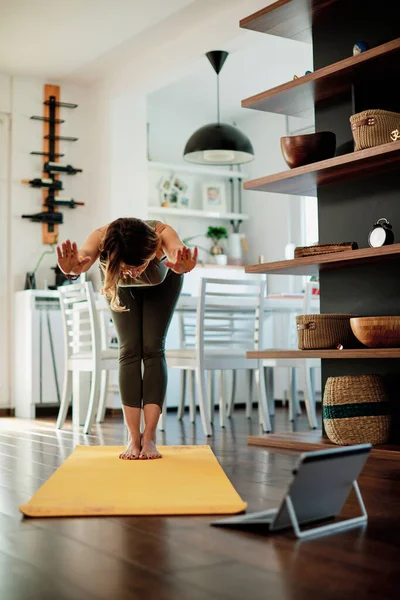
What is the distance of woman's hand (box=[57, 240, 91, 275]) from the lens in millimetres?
2672

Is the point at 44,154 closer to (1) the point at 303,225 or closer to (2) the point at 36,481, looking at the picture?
(1) the point at 303,225

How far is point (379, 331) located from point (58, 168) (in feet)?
13.5

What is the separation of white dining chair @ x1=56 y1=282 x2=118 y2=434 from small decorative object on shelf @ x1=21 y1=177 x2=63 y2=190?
1677 mm

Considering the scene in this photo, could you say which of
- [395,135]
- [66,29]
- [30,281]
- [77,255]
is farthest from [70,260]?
[30,281]

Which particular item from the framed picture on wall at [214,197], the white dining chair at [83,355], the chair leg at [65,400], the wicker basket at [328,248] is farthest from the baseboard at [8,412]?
the wicker basket at [328,248]

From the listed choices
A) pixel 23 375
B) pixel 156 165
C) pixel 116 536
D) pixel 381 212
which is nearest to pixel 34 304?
pixel 23 375

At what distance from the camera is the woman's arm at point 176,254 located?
2.74 m

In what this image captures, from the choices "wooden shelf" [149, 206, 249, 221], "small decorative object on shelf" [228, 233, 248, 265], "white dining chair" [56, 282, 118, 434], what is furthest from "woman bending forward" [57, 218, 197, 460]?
"small decorative object on shelf" [228, 233, 248, 265]

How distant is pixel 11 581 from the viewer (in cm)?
143

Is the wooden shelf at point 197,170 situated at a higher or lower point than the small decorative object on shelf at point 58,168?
higher

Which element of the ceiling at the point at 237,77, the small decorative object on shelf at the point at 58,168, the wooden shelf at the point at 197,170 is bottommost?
the small decorative object on shelf at the point at 58,168

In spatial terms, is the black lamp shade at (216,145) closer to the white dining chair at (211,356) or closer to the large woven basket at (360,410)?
the white dining chair at (211,356)

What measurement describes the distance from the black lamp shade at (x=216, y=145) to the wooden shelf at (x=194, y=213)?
54.7 inches

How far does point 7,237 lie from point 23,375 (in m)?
1.14
